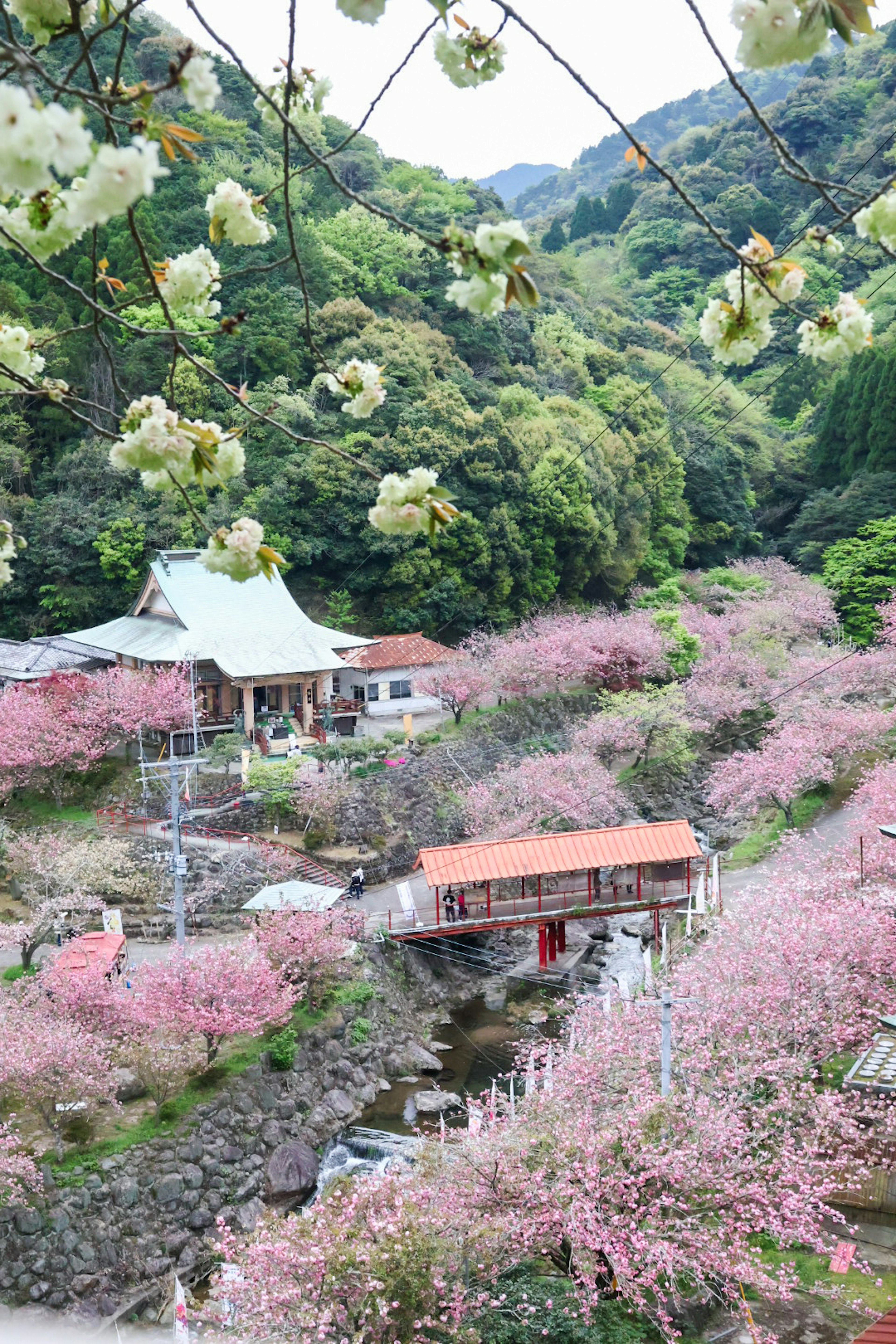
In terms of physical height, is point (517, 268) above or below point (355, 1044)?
above

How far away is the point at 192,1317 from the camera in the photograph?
8836 mm

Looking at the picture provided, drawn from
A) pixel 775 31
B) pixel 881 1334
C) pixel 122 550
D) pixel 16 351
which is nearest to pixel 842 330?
pixel 775 31

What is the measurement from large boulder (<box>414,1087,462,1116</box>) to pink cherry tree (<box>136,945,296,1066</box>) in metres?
2.06

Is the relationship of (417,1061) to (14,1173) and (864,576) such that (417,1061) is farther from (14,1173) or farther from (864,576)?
(864,576)

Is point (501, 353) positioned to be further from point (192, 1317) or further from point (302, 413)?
point (192, 1317)

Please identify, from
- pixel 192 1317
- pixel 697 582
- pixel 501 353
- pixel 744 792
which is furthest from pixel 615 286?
pixel 192 1317

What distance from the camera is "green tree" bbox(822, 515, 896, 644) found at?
27750 millimetres

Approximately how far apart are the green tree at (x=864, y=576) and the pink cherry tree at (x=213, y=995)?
19555 mm

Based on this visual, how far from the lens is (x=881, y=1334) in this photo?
5.39 m

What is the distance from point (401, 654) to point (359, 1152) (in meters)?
13.8

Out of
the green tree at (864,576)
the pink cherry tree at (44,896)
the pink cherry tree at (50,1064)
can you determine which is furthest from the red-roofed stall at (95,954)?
the green tree at (864,576)

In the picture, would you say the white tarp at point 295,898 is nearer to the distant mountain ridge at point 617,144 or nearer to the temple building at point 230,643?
the temple building at point 230,643

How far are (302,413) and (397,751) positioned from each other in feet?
32.2

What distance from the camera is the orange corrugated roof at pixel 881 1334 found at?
17.4ft
